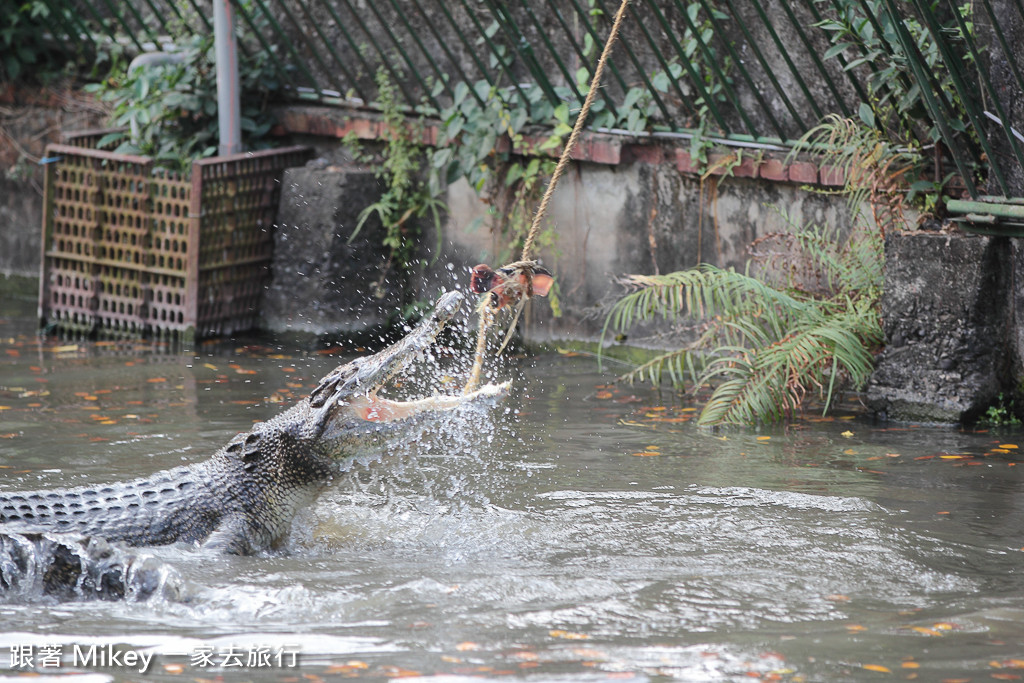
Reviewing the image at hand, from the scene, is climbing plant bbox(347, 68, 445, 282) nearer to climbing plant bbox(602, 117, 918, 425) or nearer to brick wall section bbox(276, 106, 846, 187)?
brick wall section bbox(276, 106, 846, 187)

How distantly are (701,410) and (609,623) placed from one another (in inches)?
123

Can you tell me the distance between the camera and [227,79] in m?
8.80

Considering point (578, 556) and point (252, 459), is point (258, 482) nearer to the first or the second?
point (252, 459)

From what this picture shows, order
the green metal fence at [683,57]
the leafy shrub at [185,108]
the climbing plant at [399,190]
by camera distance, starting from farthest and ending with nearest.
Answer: the leafy shrub at [185,108] < the climbing plant at [399,190] < the green metal fence at [683,57]

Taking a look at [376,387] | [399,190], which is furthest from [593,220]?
[376,387]

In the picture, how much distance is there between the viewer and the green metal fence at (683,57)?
6227 millimetres

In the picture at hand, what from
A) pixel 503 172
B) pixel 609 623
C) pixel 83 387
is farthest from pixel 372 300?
pixel 609 623

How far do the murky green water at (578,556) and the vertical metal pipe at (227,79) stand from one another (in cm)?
241

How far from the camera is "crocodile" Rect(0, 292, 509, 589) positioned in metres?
4.53

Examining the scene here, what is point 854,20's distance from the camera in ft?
22.2

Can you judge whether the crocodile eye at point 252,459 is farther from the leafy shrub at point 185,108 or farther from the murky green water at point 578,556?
the leafy shrub at point 185,108

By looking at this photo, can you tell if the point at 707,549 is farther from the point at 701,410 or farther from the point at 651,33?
the point at 651,33

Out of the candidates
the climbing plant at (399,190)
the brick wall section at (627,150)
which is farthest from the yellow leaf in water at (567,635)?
the climbing plant at (399,190)

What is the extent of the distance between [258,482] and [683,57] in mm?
4080
